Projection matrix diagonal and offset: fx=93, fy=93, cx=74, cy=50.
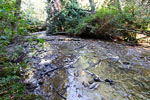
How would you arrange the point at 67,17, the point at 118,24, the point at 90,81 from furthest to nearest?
the point at 67,17
the point at 118,24
the point at 90,81

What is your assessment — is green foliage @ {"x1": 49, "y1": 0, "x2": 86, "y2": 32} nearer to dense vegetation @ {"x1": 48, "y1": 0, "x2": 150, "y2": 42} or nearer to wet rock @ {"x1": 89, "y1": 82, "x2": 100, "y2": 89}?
dense vegetation @ {"x1": 48, "y1": 0, "x2": 150, "y2": 42}

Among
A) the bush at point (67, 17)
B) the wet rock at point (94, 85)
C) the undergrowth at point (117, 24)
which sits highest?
the bush at point (67, 17)

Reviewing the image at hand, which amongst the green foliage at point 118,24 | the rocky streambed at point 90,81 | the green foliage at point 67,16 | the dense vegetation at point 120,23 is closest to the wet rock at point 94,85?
the rocky streambed at point 90,81

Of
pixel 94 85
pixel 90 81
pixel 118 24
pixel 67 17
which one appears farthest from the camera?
pixel 67 17

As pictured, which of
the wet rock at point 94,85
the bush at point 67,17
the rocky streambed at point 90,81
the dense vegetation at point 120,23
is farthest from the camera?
the bush at point 67,17

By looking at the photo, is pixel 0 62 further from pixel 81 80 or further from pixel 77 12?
pixel 77 12

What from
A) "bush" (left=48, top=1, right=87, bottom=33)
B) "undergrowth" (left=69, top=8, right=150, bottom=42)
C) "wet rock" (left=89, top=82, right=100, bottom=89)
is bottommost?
"wet rock" (left=89, top=82, right=100, bottom=89)

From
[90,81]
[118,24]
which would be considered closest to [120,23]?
[118,24]

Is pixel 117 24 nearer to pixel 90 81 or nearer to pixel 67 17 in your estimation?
pixel 90 81

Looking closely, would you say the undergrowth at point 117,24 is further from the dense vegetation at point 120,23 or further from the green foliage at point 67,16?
the green foliage at point 67,16

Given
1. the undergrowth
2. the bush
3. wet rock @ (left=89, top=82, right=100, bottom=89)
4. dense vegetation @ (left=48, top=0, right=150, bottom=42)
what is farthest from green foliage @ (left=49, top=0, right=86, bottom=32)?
wet rock @ (left=89, top=82, right=100, bottom=89)

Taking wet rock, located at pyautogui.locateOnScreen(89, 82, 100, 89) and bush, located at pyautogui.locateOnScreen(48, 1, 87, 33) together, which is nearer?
wet rock, located at pyautogui.locateOnScreen(89, 82, 100, 89)

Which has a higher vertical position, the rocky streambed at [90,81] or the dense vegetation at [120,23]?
the dense vegetation at [120,23]

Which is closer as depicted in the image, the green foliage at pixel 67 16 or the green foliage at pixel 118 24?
the green foliage at pixel 118 24
